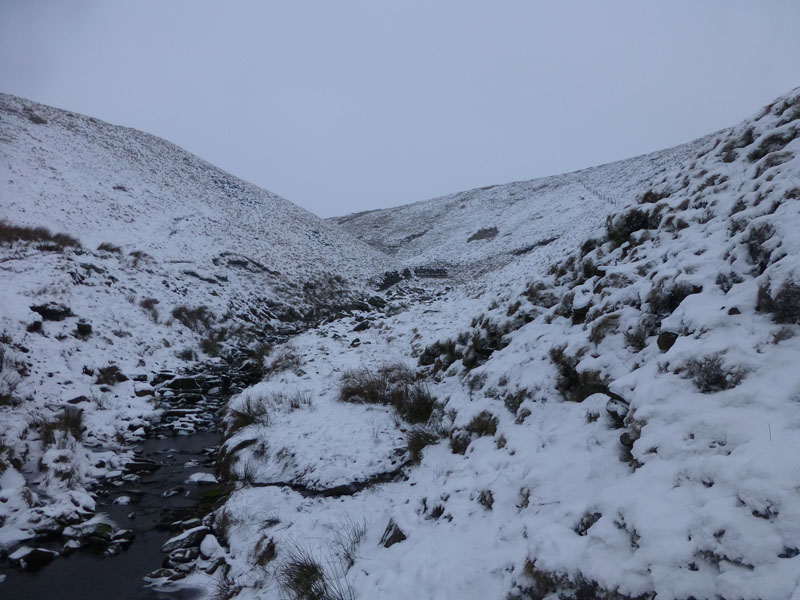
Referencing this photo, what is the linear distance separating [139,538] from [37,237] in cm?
1258

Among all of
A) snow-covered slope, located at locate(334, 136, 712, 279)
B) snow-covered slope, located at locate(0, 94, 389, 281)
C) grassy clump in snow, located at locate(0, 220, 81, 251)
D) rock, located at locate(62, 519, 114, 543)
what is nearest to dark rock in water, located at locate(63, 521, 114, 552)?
rock, located at locate(62, 519, 114, 543)

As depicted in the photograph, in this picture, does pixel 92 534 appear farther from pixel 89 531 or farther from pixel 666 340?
pixel 666 340

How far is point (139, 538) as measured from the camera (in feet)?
18.3

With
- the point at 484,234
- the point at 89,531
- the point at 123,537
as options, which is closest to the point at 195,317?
the point at 89,531

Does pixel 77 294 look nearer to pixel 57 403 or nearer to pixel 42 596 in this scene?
pixel 57 403

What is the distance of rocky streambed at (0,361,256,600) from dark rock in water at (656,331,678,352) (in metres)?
5.55

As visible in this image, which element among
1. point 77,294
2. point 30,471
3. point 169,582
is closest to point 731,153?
point 169,582

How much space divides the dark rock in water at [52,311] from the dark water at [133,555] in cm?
463

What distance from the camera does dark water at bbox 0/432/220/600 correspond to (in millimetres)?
4637

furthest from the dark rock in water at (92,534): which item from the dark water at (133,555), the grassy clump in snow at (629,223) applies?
the grassy clump in snow at (629,223)

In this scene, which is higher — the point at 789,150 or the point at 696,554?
the point at 789,150

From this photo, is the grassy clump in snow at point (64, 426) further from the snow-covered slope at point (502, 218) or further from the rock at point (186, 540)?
the snow-covered slope at point (502, 218)

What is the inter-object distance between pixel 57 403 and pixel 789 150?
39.5 ft

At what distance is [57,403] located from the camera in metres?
7.86
